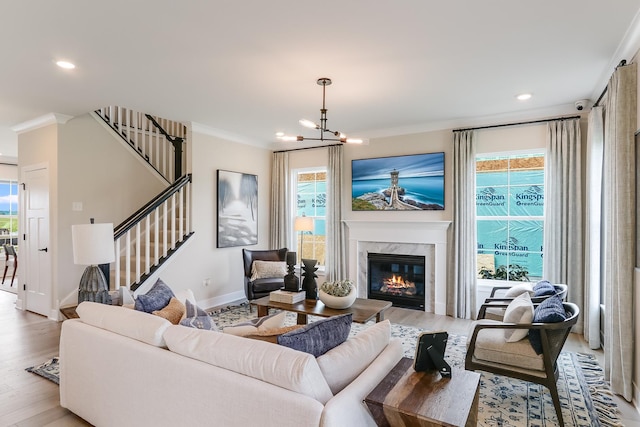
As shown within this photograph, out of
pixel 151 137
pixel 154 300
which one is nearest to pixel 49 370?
pixel 154 300

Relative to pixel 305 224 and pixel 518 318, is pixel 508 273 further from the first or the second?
pixel 305 224

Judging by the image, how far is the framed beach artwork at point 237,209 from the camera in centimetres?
571

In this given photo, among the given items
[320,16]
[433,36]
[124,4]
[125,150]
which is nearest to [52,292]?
[125,150]

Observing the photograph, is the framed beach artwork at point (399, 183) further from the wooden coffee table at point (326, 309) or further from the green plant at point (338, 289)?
the green plant at point (338, 289)

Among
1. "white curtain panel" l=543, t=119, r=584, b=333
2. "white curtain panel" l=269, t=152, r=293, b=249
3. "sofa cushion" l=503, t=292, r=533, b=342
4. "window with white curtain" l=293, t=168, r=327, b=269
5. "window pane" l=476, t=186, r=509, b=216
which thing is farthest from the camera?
"white curtain panel" l=269, t=152, r=293, b=249

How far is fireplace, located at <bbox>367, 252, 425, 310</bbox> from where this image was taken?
5430 millimetres

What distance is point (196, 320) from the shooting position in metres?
2.23

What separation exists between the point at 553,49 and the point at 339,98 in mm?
2088

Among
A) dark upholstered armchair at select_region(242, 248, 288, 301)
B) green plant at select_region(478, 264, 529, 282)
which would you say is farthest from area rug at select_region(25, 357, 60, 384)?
green plant at select_region(478, 264, 529, 282)

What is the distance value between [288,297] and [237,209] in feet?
8.05

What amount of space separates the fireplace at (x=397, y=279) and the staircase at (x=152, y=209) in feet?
9.50

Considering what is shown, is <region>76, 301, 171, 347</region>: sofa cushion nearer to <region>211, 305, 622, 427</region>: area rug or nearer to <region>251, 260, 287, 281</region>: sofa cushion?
<region>211, 305, 622, 427</region>: area rug

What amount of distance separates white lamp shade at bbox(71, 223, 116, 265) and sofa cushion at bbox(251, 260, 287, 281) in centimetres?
250

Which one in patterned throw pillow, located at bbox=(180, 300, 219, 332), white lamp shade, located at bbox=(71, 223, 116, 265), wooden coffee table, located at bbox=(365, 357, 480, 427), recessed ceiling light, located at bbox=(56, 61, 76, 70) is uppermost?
recessed ceiling light, located at bbox=(56, 61, 76, 70)
